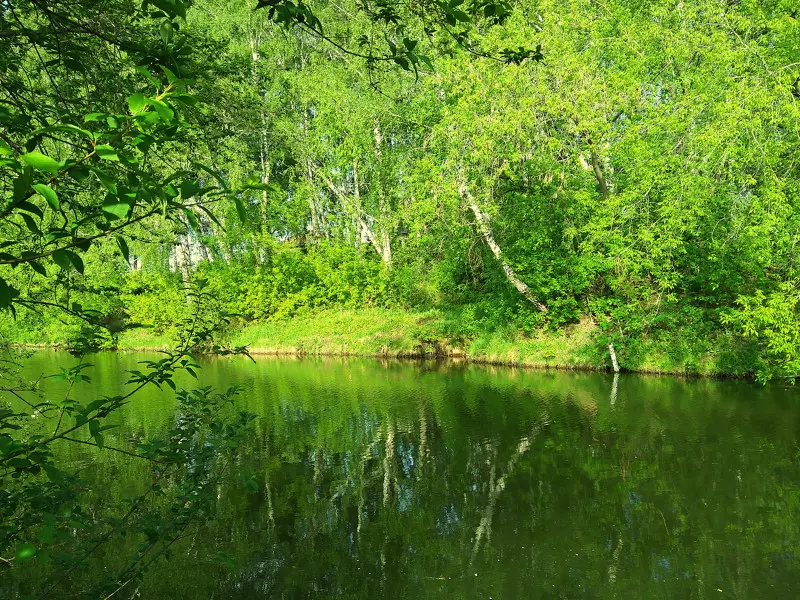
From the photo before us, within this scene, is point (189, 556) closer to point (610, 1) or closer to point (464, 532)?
point (464, 532)

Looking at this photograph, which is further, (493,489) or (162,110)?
(493,489)

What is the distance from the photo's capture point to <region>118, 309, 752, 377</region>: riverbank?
1677 centimetres

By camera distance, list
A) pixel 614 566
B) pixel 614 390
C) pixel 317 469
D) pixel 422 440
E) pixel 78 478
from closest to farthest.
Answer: pixel 78 478
pixel 614 566
pixel 317 469
pixel 422 440
pixel 614 390

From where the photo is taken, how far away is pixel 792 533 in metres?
7.07

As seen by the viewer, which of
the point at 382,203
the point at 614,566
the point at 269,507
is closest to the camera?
the point at 614,566

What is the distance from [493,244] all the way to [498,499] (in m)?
12.4

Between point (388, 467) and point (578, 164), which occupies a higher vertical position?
point (578, 164)

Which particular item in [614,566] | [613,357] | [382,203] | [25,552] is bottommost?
[614,566]

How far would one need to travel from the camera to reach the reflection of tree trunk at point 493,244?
19391 mm

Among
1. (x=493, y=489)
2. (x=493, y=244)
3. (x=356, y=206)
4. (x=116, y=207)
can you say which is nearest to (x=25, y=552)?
(x=116, y=207)

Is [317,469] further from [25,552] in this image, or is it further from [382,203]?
[382,203]

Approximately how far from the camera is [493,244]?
1989 centimetres

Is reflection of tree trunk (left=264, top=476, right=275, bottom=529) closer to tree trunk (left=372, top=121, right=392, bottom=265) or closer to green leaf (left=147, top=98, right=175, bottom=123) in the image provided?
green leaf (left=147, top=98, right=175, bottom=123)

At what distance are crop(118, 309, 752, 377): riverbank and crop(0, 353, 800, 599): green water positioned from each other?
1.74m
